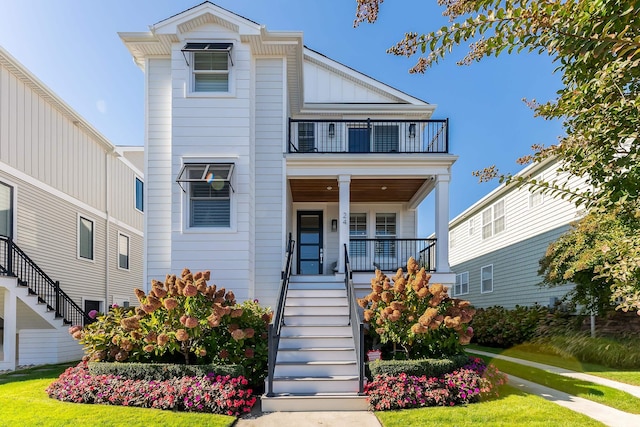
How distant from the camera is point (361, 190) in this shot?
11.6m

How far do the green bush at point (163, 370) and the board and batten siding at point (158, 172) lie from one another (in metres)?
3.01

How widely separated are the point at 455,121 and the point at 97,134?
11.9 meters

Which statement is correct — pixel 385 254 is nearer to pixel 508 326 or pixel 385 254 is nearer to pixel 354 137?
pixel 354 137

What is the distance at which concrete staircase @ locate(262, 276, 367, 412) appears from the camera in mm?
6020

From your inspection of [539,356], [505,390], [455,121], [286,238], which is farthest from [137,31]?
[539,356]

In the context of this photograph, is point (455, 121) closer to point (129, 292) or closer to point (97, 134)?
point (97, 134)

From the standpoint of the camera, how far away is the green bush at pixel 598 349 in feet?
28.7

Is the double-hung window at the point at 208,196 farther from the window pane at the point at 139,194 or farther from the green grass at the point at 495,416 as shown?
the window pane at the point at 139,194

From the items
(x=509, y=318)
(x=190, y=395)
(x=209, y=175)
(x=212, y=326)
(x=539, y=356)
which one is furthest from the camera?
(x=509, y=318)


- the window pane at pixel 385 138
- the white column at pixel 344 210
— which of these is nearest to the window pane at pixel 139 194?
the window pane at pixel 385 138

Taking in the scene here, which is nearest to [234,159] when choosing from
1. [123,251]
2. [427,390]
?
[427,390]

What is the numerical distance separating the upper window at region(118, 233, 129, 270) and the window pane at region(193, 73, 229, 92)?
9524mm

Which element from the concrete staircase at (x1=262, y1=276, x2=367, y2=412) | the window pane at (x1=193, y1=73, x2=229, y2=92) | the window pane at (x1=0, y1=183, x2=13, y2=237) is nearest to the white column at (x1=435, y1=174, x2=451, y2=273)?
the concrete staircase at (x1=262, y1=276, x2=367, y2=412)

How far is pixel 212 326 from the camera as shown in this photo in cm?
636
